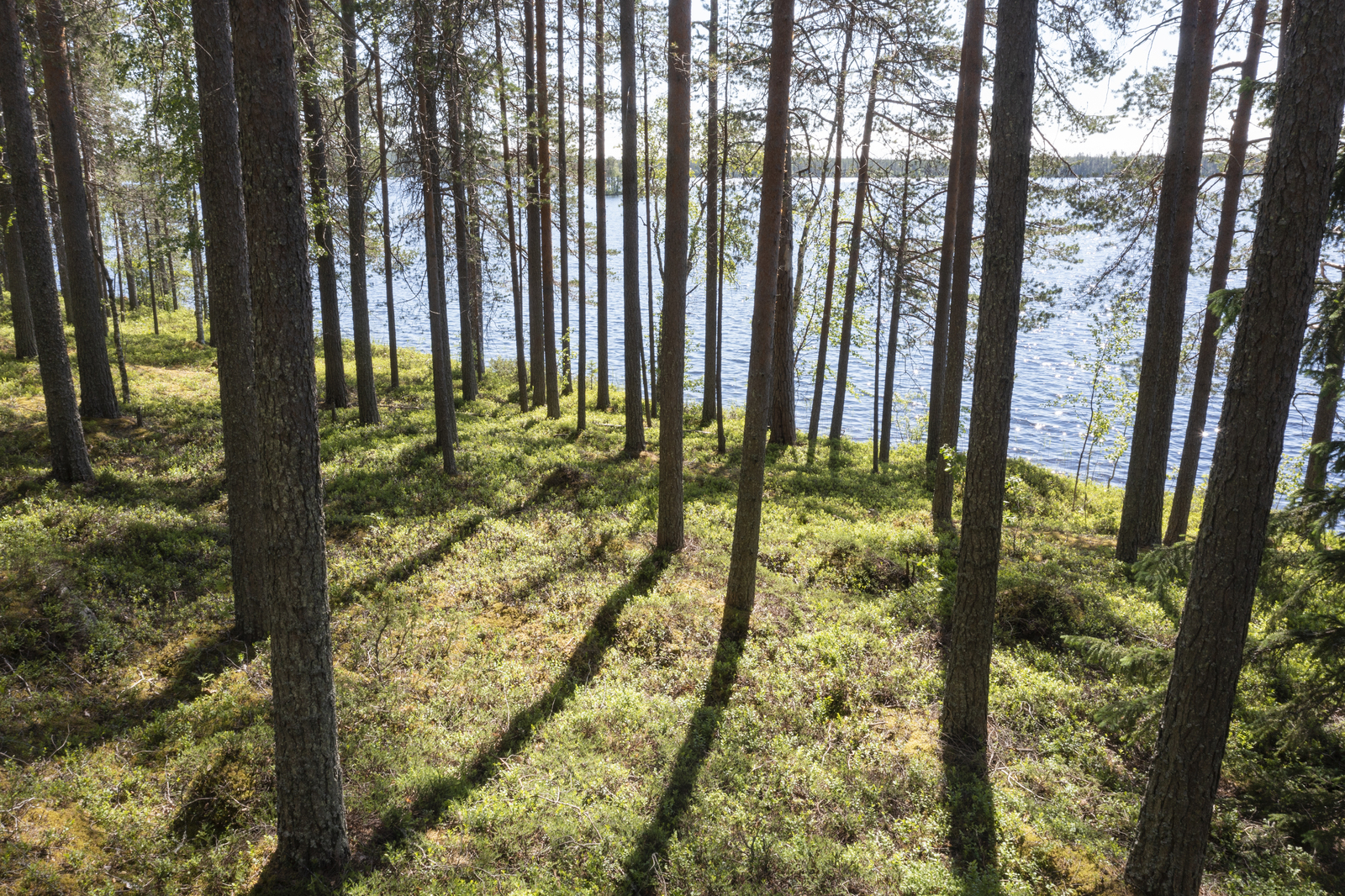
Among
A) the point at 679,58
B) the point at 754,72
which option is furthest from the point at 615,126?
the point at 679,58

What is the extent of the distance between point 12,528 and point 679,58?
10.2 m

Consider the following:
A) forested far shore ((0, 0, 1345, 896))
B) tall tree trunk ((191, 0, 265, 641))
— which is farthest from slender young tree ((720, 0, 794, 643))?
tall tree trunk ((191, 0, 265, 641))

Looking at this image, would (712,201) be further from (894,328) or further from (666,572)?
(666,572)

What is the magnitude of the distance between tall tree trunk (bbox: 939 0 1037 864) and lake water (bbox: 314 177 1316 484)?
10098 mm

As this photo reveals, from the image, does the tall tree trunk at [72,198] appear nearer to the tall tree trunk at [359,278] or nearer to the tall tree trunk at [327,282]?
the tall tree trunk at [327,282]

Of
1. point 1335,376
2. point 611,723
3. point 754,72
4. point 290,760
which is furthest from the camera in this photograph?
point 754,72

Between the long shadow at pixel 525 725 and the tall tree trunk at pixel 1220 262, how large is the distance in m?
8.97

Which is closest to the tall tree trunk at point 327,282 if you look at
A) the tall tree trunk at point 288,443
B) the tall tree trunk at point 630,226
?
the tall tree trunk at point 630,226

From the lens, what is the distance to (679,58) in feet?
27.4

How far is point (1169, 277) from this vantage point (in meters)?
10.5

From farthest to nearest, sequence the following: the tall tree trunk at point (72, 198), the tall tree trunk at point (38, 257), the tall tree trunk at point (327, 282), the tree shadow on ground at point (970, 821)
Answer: the tall tree trunk at point (327, 282)
the tall tree trunk at point (72, 198)
the tall tree trunk at point (38, 257)
the tree shadow on ground at point (970, 821)

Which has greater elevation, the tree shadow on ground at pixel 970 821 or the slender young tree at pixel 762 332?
the slender young tree at pixel 762 332

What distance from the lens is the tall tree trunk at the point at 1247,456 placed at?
3.89m

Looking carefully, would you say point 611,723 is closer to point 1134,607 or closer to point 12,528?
point 1134,607
